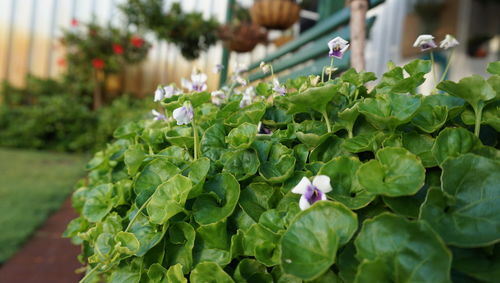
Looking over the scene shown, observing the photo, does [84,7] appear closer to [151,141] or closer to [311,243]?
[151,141]

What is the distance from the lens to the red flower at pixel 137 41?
617cm

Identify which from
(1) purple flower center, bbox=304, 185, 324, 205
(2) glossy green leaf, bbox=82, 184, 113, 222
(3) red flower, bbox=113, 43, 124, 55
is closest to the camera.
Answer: (1) purple flower center, bbox=304, 185, 324, 205

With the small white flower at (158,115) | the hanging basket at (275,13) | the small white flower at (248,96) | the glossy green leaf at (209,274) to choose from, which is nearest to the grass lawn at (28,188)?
the small white flower at (158,115)

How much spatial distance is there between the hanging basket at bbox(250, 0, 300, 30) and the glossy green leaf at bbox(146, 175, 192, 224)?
2.88 m

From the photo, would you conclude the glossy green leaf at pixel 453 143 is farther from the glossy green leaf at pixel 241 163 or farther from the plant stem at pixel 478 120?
the glossy green leaf at pixel 241 163

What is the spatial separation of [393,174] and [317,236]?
0.39 ft

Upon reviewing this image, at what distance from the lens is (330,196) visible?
473 mm

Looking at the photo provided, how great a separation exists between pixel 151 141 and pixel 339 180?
42cm

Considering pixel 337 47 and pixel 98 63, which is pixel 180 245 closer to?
pixel 337 47

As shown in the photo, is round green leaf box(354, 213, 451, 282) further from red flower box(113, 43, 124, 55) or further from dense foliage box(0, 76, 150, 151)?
red flower box(113, 43, 124, 55)

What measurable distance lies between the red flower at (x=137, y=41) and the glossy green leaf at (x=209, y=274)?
6.13 metres

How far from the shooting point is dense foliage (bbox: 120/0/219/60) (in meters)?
5.09

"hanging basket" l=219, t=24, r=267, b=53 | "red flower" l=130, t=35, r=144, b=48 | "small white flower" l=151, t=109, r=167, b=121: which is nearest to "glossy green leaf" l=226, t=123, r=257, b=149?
"small white flower" l=151, t=109, r=167, b=121

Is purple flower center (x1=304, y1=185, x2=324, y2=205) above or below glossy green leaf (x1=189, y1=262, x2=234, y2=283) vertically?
above
